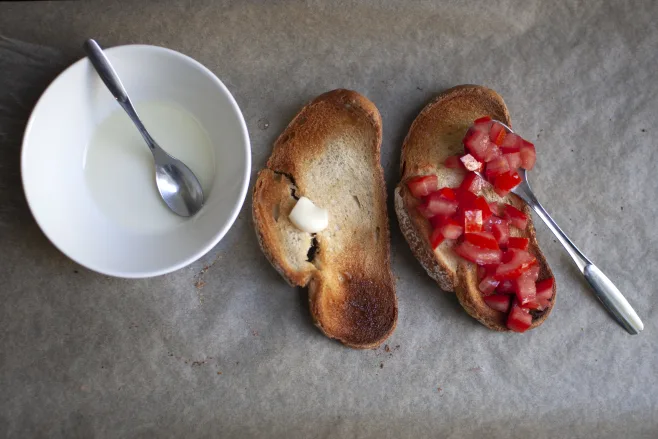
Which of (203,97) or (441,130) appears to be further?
(441,130)

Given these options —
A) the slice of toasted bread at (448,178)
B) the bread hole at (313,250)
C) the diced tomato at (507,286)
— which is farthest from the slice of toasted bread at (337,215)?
the diced tomato at (507,286)

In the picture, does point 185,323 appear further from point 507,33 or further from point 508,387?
point 507,33

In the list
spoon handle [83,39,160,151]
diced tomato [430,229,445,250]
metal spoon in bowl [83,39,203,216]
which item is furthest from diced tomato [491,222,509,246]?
spoon handle [83,39,160,151]

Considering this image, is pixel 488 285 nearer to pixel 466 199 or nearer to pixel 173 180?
pixel 466 199

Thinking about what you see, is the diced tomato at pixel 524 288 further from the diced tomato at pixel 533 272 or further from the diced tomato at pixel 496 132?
the diced tomato at pixel 496 132

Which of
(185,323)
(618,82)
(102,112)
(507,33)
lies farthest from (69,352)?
(618,82)

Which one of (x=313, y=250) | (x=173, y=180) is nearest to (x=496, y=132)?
(x=313, y=250)

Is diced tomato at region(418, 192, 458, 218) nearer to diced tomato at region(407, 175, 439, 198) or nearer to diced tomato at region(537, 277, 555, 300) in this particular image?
diced tomato at region(407, 175, 439, 198)
